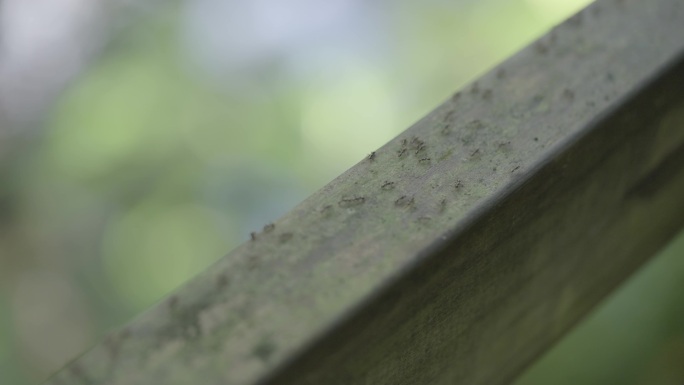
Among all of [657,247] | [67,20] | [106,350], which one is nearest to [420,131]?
[106,350]

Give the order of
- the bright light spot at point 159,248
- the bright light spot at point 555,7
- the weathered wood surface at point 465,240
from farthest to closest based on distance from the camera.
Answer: the bright light spot at point 555,7
the bright light spot at point 159,248
the weathered wood surface at point 465,240

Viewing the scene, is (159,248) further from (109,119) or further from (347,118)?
(347,118)

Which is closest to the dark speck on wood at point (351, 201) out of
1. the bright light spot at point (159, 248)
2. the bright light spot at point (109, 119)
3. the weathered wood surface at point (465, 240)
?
the weathered wood surface at point (465, 240)

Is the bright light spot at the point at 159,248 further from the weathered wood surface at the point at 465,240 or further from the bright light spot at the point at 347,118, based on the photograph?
the weathered wood surface at the point at 465,240

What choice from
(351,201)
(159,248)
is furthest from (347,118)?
(351,201)

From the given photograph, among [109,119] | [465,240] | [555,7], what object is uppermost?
[109,119]

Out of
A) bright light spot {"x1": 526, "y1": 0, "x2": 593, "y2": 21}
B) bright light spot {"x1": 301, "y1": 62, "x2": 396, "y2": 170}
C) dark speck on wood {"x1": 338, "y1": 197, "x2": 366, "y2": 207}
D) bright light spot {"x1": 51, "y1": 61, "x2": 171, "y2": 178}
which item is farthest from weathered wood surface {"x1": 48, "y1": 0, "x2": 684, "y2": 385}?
bright light spot {"x1": 51, "y1": 61, "x2": 171, "y2": 178}

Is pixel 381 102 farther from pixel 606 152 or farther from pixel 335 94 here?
pixel 606 152
